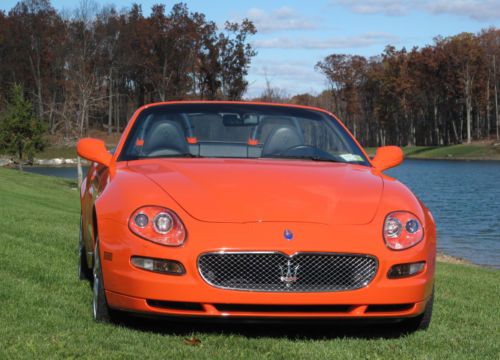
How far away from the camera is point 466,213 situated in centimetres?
2606

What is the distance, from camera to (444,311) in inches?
237

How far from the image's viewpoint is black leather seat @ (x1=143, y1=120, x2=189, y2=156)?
5.57 m

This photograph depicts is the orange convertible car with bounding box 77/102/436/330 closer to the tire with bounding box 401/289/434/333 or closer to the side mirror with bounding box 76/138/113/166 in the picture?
the tire with bounding box 401/289/434/333

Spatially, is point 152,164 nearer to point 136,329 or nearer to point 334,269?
point 136,329

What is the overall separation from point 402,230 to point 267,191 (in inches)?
32.0

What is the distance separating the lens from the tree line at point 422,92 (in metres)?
95.8

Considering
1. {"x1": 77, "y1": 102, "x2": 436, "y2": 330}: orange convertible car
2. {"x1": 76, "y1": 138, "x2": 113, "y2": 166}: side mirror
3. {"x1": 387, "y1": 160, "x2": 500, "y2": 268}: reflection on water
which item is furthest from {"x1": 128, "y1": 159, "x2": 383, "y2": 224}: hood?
{"x1": 387, "y1": 160, "x2": 500, "y2": 268}: reflection on water

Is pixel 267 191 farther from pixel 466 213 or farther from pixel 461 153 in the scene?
pixel 461 153

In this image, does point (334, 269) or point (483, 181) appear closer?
point (334, 269)

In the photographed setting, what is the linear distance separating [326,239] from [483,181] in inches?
1610

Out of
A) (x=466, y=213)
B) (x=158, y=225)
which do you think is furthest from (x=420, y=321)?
(x=466, y=213)

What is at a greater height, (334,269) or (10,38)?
(10,38)

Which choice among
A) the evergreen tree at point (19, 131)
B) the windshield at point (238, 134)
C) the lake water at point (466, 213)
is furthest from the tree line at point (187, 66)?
the windshield at point (238, 134)

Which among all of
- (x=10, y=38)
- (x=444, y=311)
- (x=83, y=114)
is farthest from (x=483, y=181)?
(x=10, y=38)
